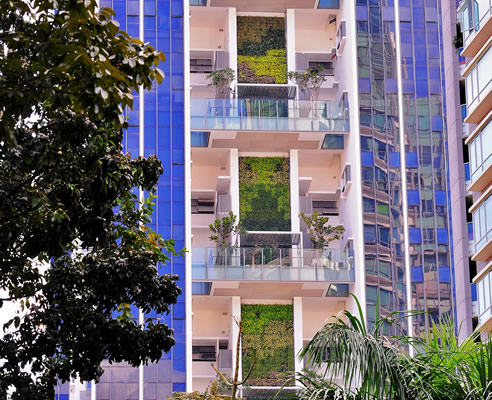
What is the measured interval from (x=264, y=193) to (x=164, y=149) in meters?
6.01

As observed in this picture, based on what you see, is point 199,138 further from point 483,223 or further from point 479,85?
point 483,223

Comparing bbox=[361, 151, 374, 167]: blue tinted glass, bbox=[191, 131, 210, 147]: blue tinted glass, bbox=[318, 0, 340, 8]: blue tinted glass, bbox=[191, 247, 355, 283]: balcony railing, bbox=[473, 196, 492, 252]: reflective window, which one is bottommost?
bbox=[473, 196, 492, 252]: reflective window

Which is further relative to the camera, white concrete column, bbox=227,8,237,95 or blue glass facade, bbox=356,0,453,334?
white concrete column, bbox=227,8,237,95

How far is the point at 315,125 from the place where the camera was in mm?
67250

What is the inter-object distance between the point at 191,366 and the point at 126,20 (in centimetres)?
1649

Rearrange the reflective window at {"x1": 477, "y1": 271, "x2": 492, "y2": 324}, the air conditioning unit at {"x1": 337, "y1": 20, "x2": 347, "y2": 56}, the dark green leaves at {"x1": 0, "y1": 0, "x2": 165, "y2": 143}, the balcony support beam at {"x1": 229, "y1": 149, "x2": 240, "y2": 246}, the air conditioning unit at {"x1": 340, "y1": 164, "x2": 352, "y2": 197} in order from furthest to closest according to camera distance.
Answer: the air conditioning unit at {"x1": 337, "y1": 20, "x2": 347, "y2": 56}, the balcony support beam at {"x1": 229, "y1": 149, "x2": 240, "y2": 246}, the air conditioning unit at {"x1": 340, "y1": 164, "x2": 352, "y2": 197}, the reflective window at {"x1": 477, "y1": 271, "x2": 492, "y2": 324}, the dark green leaves at {"x1": 0, "y1": 0, "x2": 165, "y2": 143}

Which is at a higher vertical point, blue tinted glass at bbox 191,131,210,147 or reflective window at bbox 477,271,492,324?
blue tinted glass at bbox 191,131,210,147

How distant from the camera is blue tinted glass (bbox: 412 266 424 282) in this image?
208ft

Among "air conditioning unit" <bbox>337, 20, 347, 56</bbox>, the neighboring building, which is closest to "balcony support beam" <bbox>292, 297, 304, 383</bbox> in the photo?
"air conditioning unit" <bbox>337, 20, 347, 56</bbox>

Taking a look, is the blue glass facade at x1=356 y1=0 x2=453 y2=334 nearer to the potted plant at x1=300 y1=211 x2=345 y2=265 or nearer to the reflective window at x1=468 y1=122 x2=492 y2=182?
the potted plant at x1=300 y1=211 x2=345 y2=265

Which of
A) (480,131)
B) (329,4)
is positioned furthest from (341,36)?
(480,131)

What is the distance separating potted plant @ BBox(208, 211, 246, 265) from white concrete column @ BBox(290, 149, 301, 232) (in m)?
2.92

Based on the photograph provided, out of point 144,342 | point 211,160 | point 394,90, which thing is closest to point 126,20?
point 211,160

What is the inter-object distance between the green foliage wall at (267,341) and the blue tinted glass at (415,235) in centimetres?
740
